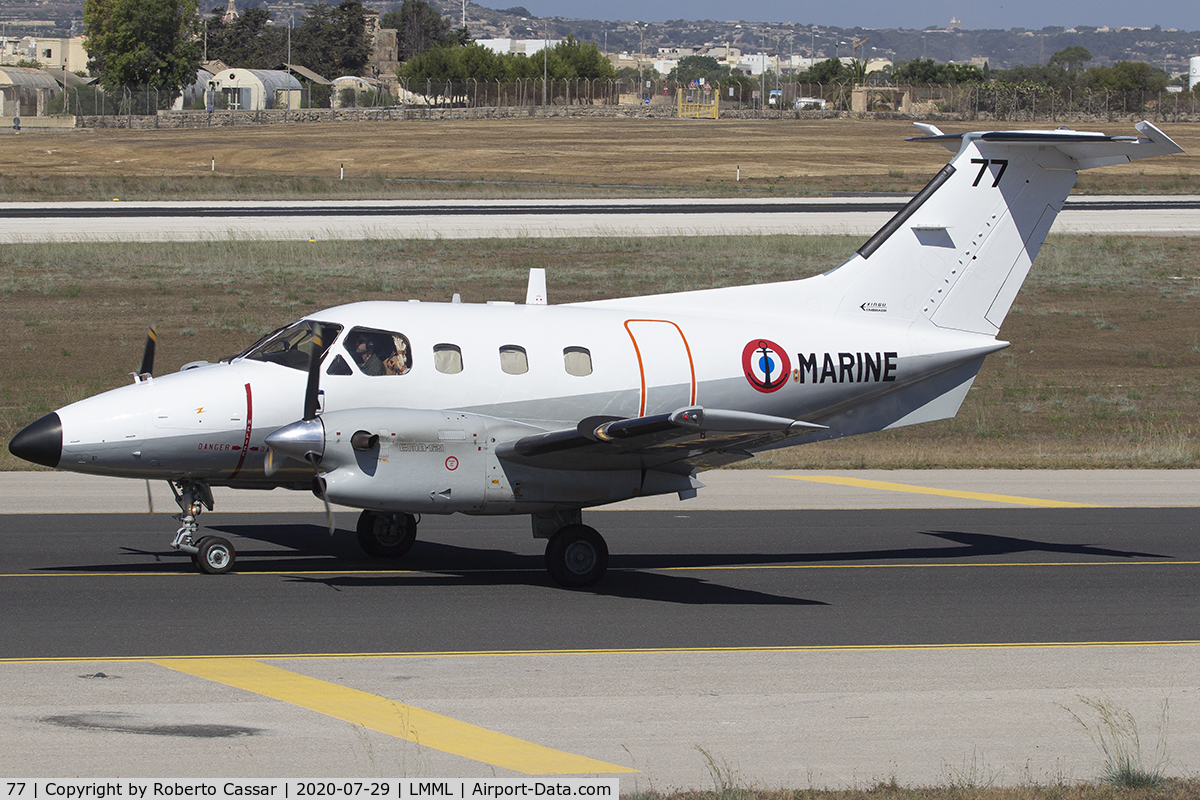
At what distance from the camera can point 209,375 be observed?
43.3ft

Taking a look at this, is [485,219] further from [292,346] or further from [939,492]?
[292,346]

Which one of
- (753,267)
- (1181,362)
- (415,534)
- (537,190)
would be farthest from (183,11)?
(415,534)

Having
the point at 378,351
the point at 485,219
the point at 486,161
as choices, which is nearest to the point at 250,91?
the point at 486,161

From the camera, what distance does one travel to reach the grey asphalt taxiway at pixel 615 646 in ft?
29.4

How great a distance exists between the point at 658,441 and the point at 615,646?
7.27 feet

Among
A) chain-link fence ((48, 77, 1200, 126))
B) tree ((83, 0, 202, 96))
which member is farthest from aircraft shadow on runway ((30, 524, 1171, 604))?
tree ((83, 0, 202, 96))

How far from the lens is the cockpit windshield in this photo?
1338 centimetres

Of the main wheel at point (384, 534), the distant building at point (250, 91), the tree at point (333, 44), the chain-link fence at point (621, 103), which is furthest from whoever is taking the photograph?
the tree at point (333, 44)

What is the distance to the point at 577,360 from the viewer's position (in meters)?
13.9

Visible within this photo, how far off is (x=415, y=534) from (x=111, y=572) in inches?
137

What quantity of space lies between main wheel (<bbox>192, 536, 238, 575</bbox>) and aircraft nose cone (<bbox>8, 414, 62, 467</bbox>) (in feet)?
Answer: 6.39

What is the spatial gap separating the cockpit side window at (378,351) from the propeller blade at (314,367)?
21 cm

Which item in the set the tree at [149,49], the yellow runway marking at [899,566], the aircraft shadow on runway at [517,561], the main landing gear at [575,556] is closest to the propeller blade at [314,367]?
the aircraft shadow on runway at [517,561]

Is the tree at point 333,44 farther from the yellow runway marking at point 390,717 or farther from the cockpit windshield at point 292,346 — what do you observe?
the yellow runway marking at point 390,717
